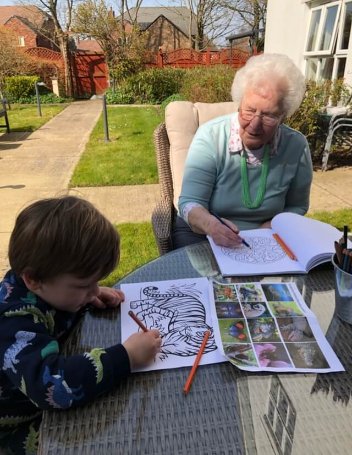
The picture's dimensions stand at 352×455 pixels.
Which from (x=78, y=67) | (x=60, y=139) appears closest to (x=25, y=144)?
(x=60, y=139)

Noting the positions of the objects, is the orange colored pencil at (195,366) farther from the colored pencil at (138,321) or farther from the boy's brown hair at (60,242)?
the boy's brown hair at (60,242)

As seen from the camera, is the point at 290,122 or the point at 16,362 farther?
the point at 290,122

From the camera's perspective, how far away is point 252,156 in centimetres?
201

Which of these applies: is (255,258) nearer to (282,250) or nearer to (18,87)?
(282,250)

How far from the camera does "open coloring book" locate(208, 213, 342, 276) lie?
1.37 metres

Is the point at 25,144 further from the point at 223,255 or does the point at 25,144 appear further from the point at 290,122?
the point at 223,255

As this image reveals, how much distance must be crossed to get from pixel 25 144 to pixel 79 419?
7.57 meters

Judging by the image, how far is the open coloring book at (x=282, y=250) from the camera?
1366 millimetres

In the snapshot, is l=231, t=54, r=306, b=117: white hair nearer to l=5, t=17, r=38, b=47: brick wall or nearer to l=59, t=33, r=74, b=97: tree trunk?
l=59, t=33, r=74, b=97: tree trunk

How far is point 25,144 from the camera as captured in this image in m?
7.65

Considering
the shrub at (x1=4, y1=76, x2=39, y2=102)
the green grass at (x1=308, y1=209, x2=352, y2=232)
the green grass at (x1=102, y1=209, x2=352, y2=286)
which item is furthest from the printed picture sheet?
the shrub at (x1=4, y1=76, x2=39, y2=102)

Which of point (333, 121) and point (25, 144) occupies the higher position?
point (333, 121)

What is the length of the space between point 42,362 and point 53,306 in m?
0.17

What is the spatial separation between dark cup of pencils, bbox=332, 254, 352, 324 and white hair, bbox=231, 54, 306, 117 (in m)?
1.02
